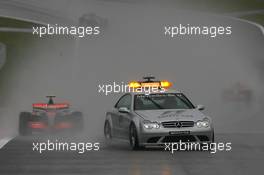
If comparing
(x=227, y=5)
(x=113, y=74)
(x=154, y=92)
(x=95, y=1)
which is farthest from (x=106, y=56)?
(x=154, y=92)

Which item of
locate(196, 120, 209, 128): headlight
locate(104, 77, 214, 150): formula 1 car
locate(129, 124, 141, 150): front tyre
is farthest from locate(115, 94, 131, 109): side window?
locate(196, 120, 209, 128): headlight

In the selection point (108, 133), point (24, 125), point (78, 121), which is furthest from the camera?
point (78, 121)

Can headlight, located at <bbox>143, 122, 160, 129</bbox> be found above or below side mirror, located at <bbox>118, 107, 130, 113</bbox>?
below

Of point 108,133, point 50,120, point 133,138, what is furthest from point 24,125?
point 133,138

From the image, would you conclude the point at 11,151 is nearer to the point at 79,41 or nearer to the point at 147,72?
the point at 147,72

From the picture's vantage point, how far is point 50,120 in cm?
2662

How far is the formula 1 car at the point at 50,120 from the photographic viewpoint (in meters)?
26.5

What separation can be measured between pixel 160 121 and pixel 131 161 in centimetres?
303

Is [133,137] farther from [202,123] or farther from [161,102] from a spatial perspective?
[202,123]

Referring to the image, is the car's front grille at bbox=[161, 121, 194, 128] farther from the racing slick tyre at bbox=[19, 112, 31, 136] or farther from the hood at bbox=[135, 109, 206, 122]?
the racing slick tyre at bbox=[19, 112, 31, 136]

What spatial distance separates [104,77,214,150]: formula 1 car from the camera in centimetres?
2005

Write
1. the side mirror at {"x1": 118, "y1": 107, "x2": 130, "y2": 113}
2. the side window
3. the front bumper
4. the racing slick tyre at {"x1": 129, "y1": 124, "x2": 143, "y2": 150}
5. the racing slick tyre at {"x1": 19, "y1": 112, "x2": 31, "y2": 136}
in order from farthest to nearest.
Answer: the racing slick tyre at {"x1": 19, "y1": 112, "x2": 31, "y2": 136} < the side window < the side mirror at {"x1": 118, "y1": 107, "x2": 130, "y2": 113} < the racing slick tyre at {"x1": 129, "y1": 124, "x2": 143, "y2": 150} < the front bumper

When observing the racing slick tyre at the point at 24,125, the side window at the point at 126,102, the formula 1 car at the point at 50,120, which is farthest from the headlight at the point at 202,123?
the racing slick tyre at the point at 24,125

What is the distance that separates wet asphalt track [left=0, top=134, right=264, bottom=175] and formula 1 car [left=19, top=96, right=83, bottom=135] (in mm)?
5089
